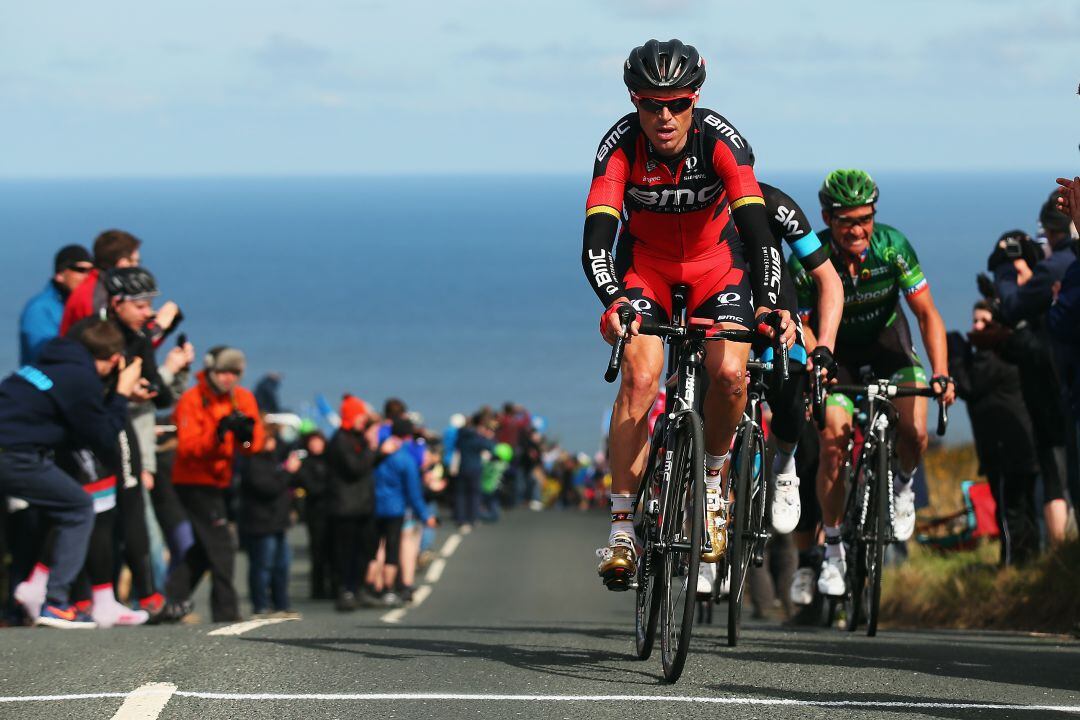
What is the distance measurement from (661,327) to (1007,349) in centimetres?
582

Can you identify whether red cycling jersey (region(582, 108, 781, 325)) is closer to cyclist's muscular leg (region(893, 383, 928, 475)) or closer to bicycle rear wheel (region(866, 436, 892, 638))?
bicycle rear wheel (region(866, 436, 892, 638))

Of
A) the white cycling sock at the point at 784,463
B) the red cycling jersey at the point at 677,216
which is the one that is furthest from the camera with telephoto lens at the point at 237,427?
the red cycling jersey at the point at 677,216

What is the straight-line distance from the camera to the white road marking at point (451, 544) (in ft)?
91.3

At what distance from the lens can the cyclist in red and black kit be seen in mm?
8094

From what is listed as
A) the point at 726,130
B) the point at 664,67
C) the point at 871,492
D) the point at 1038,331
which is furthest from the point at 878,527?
the point at 664,67

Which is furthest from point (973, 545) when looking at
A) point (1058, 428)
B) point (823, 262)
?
point (823, 262)

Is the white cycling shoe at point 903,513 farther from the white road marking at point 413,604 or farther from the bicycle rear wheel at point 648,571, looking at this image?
the white road marking at point 413,604

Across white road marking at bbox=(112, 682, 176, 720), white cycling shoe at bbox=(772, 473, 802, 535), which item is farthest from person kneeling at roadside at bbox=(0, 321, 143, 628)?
white cycling shoe at bbox=(772, 473, 802, 535)

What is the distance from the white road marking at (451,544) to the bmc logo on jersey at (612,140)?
19.5m

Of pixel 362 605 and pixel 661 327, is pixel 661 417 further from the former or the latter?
pixel 362 605

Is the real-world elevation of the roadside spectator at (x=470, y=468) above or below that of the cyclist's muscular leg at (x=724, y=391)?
above

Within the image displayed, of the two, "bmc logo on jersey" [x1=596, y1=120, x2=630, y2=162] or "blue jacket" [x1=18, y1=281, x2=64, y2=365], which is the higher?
"bmc logo on jersey" [x1=596, y1=120, x2=630, y2=162]

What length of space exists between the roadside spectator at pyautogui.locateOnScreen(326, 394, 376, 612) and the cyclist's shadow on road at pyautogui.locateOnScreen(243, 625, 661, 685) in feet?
27.8

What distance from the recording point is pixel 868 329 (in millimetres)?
10984
